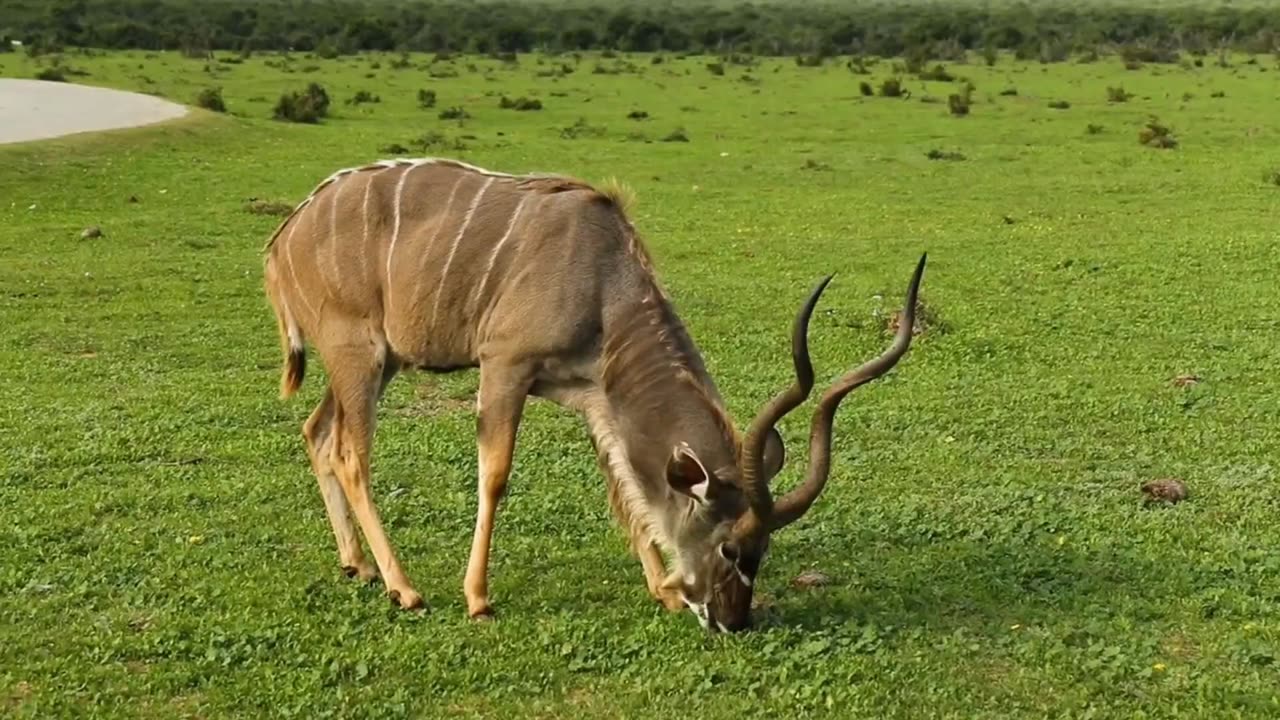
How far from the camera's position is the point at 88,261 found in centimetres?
1535

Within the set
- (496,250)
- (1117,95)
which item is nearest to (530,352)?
(496,250)

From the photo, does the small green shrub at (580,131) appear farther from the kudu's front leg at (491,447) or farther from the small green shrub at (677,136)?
the kudu's front leg at (491,447)

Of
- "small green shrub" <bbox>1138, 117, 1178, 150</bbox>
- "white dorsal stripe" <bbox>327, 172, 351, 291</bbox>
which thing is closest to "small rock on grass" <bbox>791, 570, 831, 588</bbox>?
"white dorsal stripe" <bbox>327, 172, 351, 291</bbox>

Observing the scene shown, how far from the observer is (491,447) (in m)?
6.45

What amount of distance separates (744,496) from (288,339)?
265 centimetres

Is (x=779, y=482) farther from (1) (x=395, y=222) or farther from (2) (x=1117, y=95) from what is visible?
(2) (x=1117, y=95)

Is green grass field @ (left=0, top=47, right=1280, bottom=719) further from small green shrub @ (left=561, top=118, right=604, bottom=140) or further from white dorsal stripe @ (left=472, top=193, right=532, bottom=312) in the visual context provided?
small green shrub @ (left=561, top=118, right=604, bottom=140)

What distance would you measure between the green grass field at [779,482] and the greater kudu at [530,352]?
1.24 feet

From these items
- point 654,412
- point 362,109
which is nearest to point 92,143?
point 362,109

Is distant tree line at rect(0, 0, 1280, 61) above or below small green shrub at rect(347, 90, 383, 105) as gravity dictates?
below

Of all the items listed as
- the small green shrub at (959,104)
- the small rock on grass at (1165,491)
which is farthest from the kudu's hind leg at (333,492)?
the small green shrub at (959,104)

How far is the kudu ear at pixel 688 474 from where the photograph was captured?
582 cm

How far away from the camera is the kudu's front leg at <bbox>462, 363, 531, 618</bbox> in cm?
636

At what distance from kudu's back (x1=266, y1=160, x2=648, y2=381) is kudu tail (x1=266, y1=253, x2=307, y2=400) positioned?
0.07 metres
